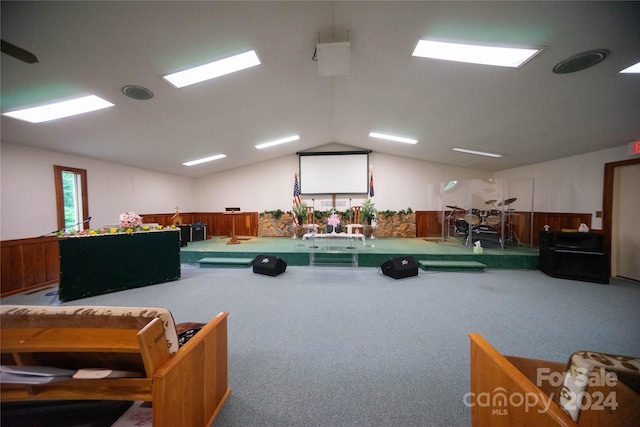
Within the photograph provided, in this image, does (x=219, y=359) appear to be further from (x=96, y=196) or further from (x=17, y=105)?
(x=96, y=196)

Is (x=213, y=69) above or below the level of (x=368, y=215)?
above

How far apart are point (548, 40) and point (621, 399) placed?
301 cm

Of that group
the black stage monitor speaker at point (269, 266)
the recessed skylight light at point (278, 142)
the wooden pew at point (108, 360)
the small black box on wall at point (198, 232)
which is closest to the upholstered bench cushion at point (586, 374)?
the wooden pew at point (108, 360)

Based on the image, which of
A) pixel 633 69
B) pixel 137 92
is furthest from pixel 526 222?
pixel 137 92

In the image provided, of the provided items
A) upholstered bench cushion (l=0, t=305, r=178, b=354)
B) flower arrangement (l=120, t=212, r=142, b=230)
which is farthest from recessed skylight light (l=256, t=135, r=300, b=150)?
upholstered bench cushion (l=0, t=305, r=178, b=354)

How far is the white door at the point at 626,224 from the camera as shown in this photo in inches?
153

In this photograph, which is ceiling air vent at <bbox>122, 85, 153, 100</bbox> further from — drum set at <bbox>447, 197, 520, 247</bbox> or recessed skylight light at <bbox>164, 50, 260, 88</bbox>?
drum set at <bbox>447, 197, 520, 247</bbox>

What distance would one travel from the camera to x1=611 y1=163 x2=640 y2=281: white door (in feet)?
12.7

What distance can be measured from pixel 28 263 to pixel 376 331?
5683 mm

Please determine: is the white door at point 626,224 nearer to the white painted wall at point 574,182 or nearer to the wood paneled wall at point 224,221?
the white painted wall at point 574,182

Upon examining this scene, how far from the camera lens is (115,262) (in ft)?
11.7

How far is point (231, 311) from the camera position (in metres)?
2.85

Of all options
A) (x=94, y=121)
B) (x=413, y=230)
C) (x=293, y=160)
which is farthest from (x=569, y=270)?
(x=94, y=121)

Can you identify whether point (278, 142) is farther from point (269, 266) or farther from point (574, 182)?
point (574, 182)
